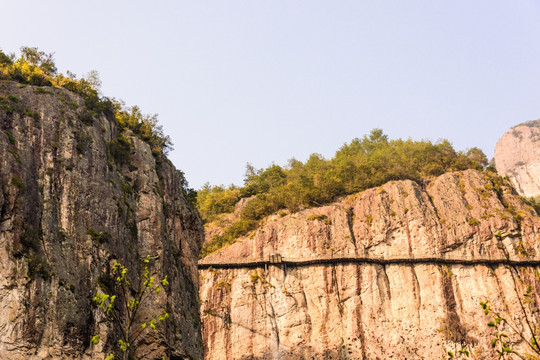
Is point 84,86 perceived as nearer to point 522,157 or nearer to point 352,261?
point 352,261

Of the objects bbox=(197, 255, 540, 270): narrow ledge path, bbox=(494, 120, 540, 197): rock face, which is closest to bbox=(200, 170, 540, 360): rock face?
bbox=(197, 255, 540, 270): narrow ledge path

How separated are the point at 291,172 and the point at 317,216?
19.1 m

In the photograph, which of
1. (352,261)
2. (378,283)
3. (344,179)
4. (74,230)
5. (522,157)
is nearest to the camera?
(74,230)

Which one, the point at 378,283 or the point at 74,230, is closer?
the point at 74,230

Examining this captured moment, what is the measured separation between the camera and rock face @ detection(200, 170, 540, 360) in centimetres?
4425

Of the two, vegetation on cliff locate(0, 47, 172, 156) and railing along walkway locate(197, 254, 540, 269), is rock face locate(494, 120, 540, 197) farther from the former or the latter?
vegetation on cliff locate(0, 47, 172, 156)

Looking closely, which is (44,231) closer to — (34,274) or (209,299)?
(34,274)

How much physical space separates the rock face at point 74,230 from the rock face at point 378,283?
1189cm

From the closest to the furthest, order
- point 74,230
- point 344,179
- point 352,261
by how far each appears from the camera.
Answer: point 74,230 → point 352,261 → point 344,179

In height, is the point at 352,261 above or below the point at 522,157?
below

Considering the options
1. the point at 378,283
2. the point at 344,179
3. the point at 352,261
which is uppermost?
the point at 344,179

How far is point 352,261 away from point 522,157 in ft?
412

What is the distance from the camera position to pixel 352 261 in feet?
159

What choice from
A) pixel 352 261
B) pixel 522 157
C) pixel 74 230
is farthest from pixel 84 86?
pixel 522 157
